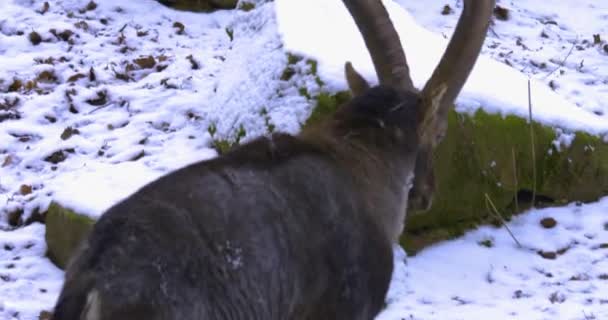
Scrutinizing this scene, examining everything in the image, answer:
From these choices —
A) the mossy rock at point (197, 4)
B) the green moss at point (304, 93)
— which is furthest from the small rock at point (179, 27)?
the green moss at point (304, 93)

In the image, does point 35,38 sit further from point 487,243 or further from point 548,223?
point 548,223

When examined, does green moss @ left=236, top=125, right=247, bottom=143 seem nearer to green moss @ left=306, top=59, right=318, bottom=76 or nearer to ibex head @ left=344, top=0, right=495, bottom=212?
green moss @ left=306, top=59, right=318, bottom=76

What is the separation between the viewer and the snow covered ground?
258 inches

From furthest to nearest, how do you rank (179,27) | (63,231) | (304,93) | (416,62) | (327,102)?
1. (179,27)
2. (416,62)
3. (304,93)
4. (327,102)
5. (63,231)

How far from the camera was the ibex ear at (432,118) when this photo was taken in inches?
185

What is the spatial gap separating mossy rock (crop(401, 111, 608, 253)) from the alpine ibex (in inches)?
77.4

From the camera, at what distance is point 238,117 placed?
7.40 meters

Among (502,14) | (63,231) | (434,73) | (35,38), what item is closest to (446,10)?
(502,14)

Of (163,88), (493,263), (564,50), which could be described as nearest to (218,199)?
(493,263)

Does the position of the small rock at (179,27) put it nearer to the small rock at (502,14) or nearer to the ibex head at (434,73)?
the small rock at (502,14)

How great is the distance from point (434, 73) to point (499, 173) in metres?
2.32

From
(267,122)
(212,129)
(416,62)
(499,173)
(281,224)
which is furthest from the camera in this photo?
(212,129)

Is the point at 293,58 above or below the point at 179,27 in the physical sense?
above

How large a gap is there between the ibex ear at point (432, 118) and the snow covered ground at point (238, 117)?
163cm
